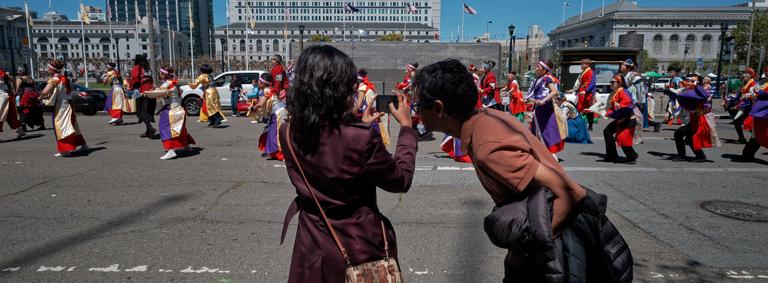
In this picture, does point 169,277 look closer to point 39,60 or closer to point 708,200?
point 708,200

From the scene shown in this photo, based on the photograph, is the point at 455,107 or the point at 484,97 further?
the point at 484,97

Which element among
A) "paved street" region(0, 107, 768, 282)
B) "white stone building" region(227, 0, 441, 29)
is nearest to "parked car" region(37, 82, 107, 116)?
"paved street" region(0, 107, 768, 282)

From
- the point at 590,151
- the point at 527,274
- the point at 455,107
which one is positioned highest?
the point at 455,107

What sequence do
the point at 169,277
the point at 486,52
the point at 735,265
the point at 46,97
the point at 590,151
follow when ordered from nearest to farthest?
the point at 169,277 < the point at 735,265 < the point at 46,97 < the point at 590,151 < the point at 486,52

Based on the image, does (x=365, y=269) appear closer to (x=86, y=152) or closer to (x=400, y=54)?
(x=86, y=152)

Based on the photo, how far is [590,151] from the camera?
10.3 m

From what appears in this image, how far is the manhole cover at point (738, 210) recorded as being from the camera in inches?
217

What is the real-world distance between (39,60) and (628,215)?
343 ft

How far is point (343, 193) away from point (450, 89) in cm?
63

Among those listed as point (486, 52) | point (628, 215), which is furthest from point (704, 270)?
point (486, 52)

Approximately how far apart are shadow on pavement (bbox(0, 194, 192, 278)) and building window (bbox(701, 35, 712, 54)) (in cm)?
11402

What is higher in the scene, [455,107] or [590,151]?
[455,107]

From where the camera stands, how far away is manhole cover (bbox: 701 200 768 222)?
18.1 ft

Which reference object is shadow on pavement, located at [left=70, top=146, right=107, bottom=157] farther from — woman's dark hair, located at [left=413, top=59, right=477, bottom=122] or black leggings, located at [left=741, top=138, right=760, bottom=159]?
black leggings, located at [left=741, top=138, right=760, bottom=159]
